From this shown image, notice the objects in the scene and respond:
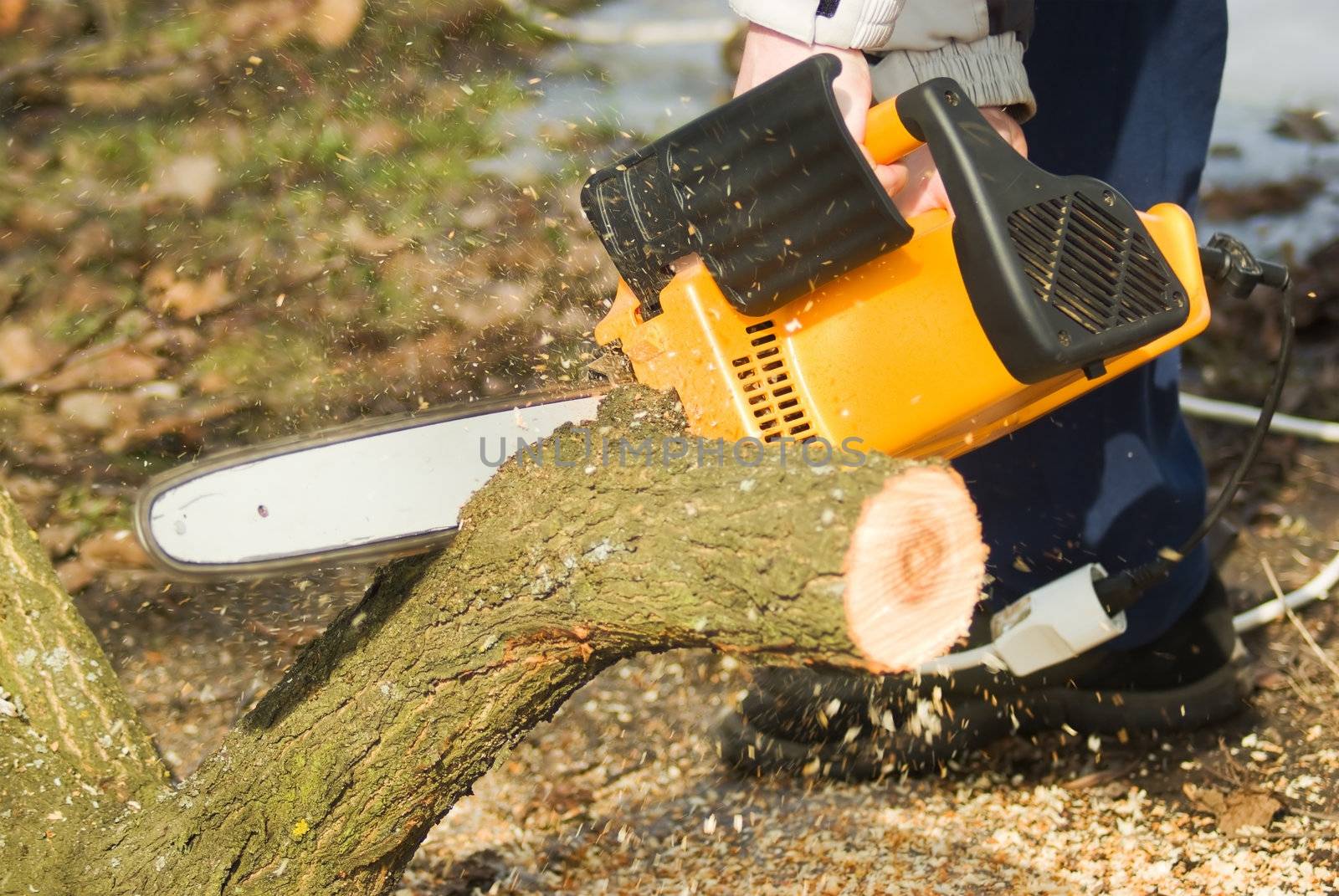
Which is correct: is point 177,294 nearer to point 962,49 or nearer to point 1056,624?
point 962,49

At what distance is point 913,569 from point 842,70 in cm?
62

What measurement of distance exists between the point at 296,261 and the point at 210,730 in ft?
3.95

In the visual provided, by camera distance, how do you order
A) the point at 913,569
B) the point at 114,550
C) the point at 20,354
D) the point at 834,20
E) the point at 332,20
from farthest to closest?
Result: the point at 332,20, the point at 114,550, the point at 20,354, the point at 834,20, the point at 913,569

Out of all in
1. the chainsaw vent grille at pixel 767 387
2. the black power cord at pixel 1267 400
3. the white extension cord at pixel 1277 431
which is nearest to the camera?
the chainsaw vent grille at pixel 767 387

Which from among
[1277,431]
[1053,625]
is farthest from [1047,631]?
[1277,431]

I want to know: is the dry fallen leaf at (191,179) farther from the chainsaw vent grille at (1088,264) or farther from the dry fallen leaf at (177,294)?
the chainsaw vent grille at (1088,264)

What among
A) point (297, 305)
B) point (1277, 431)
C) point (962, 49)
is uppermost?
point (962, 49)

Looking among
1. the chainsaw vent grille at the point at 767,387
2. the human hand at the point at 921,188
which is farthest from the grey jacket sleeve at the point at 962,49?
the chainsaw vent grille at the point at 767,387

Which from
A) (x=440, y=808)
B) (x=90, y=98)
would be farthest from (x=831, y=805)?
(x=90, y=98)

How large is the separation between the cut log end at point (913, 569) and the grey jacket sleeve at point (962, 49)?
0.67 meters

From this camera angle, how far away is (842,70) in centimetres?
123

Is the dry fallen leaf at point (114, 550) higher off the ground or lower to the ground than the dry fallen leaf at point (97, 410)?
lower

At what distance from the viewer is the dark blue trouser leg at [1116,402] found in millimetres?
1881

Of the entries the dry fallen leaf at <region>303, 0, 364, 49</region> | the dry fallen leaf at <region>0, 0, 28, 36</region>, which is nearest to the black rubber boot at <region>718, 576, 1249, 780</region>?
the dry fallen leaf at <region>303, 0, 364, 49</region>
